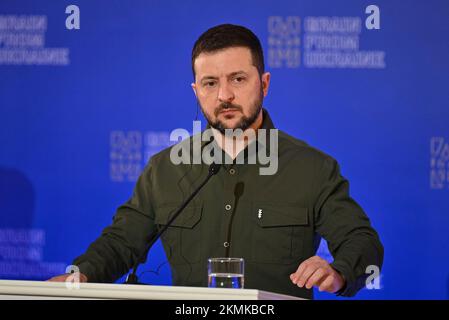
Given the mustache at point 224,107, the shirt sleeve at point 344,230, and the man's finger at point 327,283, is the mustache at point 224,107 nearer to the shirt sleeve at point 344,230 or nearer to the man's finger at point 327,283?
the shirt sleeve at point 344,230

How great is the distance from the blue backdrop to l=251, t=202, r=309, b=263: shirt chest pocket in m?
0.74

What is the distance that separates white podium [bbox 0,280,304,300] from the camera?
1609 mm

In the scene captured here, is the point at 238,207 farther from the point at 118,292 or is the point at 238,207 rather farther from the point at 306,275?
the point at 118,292

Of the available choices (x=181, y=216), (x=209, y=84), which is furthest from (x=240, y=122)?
(x=181, y=216)

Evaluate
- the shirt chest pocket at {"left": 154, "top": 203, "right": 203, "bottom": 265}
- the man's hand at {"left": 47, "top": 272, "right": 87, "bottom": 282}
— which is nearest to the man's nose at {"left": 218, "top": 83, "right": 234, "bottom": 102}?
the shirt chest pocket at {"left": 154, "top": 203, "right": 203, "bottom": 265}

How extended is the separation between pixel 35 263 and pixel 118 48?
1.18 meters

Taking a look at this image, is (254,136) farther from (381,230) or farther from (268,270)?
(381,230)

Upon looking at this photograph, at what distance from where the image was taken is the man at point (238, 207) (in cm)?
282

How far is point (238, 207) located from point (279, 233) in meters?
0.19

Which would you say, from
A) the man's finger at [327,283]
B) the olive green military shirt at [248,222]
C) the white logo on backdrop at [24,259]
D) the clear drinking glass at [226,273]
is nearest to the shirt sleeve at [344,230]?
the olive green military shirt at [248,222]

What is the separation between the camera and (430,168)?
137 inches

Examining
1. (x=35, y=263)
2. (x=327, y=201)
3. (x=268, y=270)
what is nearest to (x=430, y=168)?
(x=327, y=201)

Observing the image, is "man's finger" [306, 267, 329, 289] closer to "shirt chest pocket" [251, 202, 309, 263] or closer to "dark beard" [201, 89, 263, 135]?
"shirt chest pocket" [251, 202, 309, 263]
